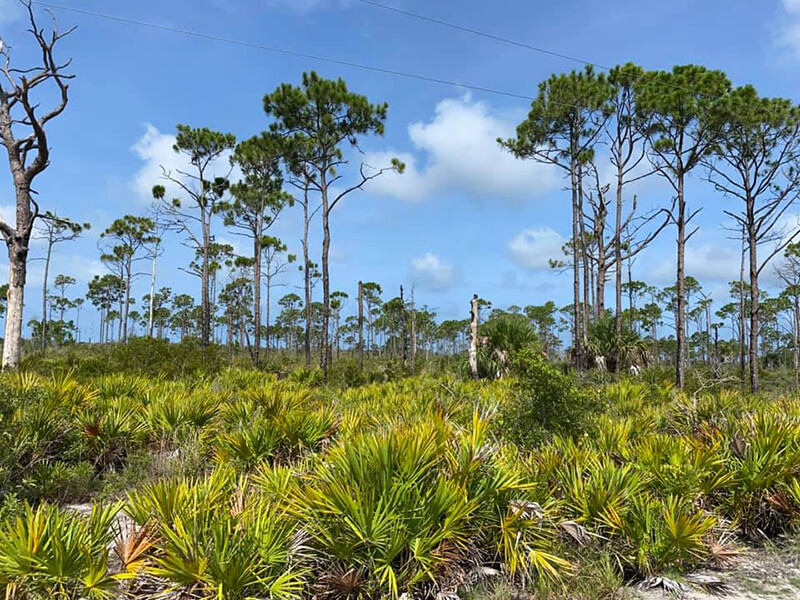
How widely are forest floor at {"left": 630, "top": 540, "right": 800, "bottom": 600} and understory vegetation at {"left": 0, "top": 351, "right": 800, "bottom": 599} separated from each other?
165mm

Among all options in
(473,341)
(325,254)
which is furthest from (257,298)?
(473,341)

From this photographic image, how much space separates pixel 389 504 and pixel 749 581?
3439 millimetres

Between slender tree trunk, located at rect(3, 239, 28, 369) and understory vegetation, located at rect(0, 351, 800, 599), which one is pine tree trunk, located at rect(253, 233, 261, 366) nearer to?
slender tree trunk, located at rect(3, 239, 28, 369)

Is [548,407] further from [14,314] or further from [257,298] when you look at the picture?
[257,298]

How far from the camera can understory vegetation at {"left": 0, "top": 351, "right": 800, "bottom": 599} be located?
3582 millimetres

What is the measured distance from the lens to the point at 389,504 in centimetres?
395

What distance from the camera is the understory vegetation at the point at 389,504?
3.58m

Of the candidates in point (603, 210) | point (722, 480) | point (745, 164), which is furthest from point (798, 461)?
point (603, 210)

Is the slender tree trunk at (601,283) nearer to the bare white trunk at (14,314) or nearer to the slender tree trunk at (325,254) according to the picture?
the slender tree trunk at (325,254)

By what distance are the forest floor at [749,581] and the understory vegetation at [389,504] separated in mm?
165

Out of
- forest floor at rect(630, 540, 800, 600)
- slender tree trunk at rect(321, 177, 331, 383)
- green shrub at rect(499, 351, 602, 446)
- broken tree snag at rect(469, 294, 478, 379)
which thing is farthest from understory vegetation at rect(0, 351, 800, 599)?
slender tree trunk at rect(321, 177, 331, 383)

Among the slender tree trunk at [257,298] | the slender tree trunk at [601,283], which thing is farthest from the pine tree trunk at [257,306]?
the slender tree trunk at [601,283]

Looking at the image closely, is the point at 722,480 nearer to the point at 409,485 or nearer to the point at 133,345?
the point at 409,485

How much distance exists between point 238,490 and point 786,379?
40715 mm
